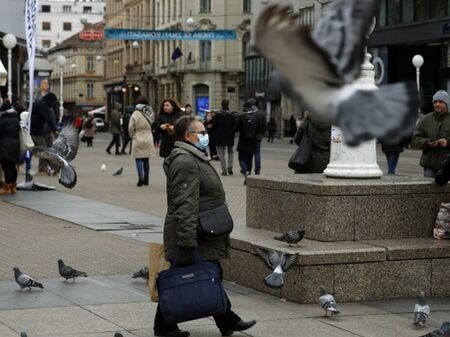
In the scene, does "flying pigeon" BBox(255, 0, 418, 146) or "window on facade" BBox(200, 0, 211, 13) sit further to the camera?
"window on facade" BBox(200, 0, 211, 13)

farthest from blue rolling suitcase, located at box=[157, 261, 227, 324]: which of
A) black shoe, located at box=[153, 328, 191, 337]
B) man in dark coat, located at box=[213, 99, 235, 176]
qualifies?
man in dark coat, located at box=[213, 99, 235, 176]

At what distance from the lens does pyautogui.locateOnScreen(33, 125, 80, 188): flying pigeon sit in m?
17.2

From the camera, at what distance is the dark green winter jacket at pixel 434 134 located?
38.4ft

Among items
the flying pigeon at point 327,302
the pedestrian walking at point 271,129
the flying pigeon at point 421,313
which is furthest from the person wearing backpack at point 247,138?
the pedestrian walking at point 271,129

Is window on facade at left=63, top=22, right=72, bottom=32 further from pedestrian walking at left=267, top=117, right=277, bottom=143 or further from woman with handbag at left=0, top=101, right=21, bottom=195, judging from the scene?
woman with handbag at left=0, top=101, right=21, bottom=195

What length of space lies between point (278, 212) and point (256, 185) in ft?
1.77

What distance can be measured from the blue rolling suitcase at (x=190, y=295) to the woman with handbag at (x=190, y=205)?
0.15m

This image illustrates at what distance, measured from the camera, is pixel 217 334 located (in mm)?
7934

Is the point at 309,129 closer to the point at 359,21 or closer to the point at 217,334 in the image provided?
the point at 217,334

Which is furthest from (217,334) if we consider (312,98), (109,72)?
(109,72)

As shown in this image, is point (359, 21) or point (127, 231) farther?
point (127, 231)

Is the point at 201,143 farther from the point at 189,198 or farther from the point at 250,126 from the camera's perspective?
the point at 250,126

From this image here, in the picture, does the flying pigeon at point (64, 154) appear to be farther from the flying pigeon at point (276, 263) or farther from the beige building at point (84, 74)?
the beige building at point (84, 74)

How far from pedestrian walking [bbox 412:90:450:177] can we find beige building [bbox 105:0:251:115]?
46.7 m
